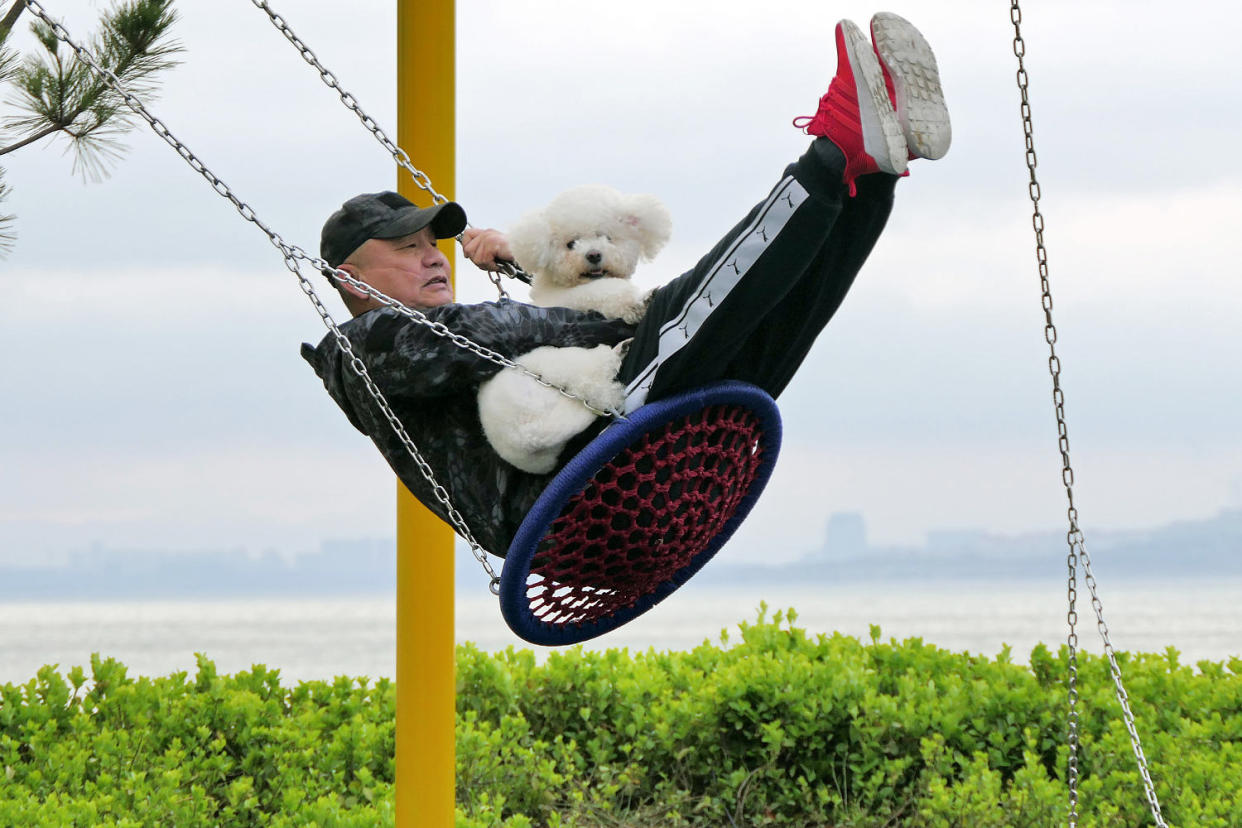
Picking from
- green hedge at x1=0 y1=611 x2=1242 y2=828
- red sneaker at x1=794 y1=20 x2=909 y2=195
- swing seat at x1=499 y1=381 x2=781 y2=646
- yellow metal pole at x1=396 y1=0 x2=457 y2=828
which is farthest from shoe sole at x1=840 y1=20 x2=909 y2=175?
green hedge at x1=0 y1=611 x2=1242 y2=828

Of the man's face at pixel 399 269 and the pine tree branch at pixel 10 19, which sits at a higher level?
the pine tree branch at pixel 10 19

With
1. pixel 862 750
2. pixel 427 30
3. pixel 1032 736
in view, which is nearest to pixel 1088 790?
pixel 1032 736

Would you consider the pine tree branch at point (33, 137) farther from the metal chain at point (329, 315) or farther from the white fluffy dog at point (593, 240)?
the white fluffy dog at point (593, 240)

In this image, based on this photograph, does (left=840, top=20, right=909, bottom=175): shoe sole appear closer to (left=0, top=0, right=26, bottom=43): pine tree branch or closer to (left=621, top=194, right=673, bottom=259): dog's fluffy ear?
(left=621, top=194, right=673, bottom=259): dog's fluffy ear

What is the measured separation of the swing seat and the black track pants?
64 millimetres

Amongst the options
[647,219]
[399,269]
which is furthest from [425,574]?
[647,219]

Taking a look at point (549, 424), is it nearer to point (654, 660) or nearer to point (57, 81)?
point (654, 660)

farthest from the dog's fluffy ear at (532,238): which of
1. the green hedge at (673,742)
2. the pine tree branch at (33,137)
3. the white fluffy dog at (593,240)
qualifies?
the pine tree branch at (33,137)

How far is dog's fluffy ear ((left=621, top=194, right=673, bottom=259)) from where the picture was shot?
221 cm

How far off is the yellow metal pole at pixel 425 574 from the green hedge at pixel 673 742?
1.06 ft

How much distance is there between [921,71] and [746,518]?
91cm

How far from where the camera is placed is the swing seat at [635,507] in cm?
203

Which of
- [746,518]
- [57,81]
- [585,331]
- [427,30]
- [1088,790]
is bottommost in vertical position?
[1088,790]

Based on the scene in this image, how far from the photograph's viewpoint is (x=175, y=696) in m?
3.95
